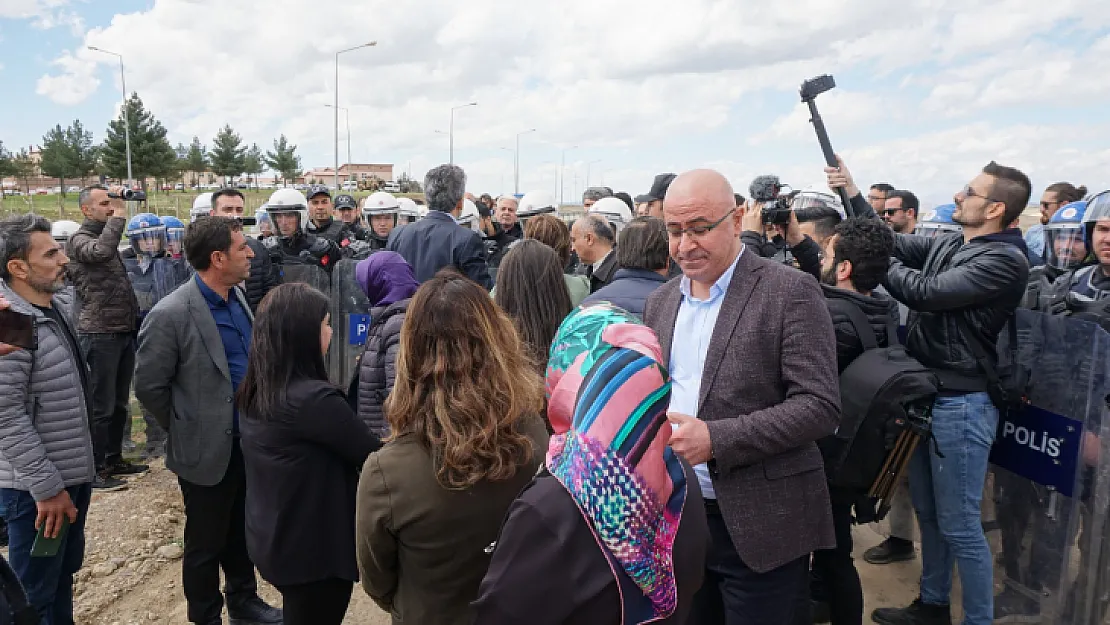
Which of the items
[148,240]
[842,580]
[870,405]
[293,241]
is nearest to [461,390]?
[870,405]

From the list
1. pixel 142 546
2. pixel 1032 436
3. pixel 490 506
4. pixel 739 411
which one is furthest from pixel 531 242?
pixel 142 546

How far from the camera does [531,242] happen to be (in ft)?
11.2

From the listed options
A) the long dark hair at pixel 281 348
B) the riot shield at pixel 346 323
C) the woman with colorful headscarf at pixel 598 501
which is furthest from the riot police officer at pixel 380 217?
the woman with colorful headscarf at pixel 598 501

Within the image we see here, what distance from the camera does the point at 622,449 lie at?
3.78ft

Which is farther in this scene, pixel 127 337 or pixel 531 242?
pixel 127 337

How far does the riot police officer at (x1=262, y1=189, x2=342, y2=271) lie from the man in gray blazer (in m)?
3.24

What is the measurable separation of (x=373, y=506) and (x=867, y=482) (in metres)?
2.11

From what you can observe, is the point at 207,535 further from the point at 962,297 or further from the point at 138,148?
the point at 138,148

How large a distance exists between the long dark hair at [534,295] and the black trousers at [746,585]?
1.26 metres

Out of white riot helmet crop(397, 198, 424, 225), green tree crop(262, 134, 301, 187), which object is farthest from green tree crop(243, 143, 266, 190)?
white riot helmet crop(397, 198, 424, 225)

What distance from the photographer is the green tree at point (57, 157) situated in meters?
46.7

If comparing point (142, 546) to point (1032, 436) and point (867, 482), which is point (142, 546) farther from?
point (1032, 436)

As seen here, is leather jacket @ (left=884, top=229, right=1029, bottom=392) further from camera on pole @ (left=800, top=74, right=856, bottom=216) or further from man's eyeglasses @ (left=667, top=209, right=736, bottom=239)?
man's eyeglasses @ (left=667, top=209, right=736, bottom=239)

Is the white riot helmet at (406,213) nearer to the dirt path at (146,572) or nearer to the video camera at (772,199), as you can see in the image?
the dirt path at (146,572)
